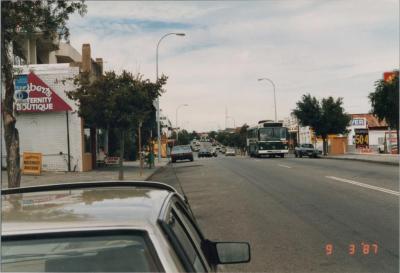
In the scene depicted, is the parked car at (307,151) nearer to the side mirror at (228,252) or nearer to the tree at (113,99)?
the tree at (113,99)

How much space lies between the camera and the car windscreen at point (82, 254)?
223cm

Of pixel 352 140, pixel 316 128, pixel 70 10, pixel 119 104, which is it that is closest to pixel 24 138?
pixel 119 104

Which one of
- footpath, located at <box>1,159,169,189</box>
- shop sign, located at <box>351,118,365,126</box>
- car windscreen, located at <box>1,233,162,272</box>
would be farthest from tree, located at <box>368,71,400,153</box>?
shop sign, located at <box>351,118,365,126</box>

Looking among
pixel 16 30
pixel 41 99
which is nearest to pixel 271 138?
pixel 41 99

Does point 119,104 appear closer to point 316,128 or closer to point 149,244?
point 149,244

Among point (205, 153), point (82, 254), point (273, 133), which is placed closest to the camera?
point (82, 254)

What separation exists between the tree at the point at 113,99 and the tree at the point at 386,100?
19323mm

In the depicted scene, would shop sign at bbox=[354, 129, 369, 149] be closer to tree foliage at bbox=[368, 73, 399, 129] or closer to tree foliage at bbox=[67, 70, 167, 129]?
tree foliage at bbox=[368, 73, 399, 129]

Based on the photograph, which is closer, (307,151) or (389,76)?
(389,76)

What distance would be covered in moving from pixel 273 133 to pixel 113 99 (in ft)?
91.5

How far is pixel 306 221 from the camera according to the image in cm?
1107

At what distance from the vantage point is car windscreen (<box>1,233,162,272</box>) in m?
2.23
